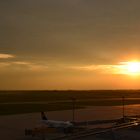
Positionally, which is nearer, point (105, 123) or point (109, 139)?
point (109, 139)

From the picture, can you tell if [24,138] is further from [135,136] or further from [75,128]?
[135,136]

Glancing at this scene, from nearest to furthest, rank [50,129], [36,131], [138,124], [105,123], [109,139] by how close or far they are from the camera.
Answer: [109,139] → [138,124] → [36,131] → [50,129] → [105,123]

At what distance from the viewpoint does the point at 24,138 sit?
1019 inches

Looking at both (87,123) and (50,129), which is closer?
(50,129)

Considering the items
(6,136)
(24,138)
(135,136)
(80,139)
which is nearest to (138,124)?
(135,136)

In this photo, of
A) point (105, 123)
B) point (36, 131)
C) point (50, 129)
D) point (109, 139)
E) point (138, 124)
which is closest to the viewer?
point (109, 139)

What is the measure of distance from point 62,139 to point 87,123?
50.0ft

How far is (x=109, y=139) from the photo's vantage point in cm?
1666

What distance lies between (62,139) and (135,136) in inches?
204

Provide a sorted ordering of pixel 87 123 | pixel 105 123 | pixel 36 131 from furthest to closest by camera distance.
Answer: pixel 105 123, pixel 87 123, pixel 36 131

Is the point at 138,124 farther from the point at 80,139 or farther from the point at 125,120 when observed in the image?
the point at 125,120

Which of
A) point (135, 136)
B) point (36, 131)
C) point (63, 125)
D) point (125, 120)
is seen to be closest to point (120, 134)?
point (135, 136)

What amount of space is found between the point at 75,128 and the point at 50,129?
6.03 ft

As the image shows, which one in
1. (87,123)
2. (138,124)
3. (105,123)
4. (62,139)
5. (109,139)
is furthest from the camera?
(105,123)
